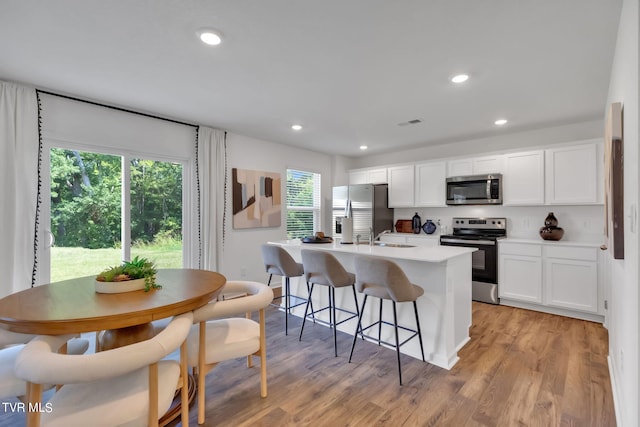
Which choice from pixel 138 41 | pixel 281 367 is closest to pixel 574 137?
pixel 281 367

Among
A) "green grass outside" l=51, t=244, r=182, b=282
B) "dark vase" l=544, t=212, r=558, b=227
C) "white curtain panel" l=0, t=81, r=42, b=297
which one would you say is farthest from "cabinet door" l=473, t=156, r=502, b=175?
"white curtain panel" l=0, t=81, r=42, b=297

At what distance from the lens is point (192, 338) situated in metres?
1.99

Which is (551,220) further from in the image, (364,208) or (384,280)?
(384,280)

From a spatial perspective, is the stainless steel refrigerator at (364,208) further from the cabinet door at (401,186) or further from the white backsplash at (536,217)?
the white backsplash at (536,217)

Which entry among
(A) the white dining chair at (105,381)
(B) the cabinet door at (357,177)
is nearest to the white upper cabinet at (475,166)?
(B) the cabinet door at (357,177)

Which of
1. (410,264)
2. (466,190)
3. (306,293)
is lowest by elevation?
(306,293)

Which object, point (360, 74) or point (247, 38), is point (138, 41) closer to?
point (247, 38)

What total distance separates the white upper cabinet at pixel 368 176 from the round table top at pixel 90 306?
4.18 metres

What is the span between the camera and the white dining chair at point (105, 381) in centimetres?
111

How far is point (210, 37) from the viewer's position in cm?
200

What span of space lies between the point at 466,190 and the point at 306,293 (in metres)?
2.88

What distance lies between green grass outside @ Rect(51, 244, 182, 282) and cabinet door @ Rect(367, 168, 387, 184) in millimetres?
3747

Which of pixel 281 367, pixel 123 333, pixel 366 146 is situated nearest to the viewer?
pixel 123 333

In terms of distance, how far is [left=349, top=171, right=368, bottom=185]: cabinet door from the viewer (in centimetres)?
591
